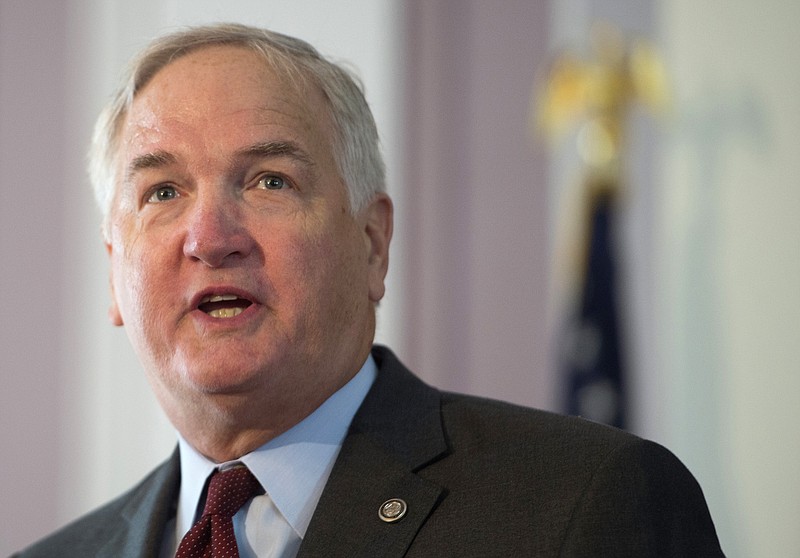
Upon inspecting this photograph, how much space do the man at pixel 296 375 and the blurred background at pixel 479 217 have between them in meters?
2.69

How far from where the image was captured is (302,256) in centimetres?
177

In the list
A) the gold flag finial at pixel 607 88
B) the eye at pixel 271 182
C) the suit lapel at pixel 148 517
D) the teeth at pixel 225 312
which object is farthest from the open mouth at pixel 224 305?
the gold flag finial at pixel 607 88

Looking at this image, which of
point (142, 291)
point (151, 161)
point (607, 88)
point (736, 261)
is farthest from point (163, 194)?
point (736, 261)

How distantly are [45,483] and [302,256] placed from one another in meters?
3.55

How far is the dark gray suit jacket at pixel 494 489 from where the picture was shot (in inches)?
60.1

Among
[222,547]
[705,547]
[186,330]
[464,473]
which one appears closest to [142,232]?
[186,330]

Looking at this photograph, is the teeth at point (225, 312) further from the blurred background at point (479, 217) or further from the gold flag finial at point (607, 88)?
the gold flag finial at point (607, 88)

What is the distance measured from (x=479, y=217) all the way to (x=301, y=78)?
3036 millimetres

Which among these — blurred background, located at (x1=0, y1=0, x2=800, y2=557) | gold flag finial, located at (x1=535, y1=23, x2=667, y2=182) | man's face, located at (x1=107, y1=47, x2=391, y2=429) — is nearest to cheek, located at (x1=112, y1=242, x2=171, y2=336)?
man's face, located at (x1=107, y1=47, x2=391, y2=429)

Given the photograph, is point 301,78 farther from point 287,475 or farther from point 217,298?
point 287,475

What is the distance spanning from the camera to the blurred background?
14.4 feet

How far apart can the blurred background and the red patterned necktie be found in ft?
9.17

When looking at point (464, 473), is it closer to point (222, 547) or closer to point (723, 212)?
point (222, 547)

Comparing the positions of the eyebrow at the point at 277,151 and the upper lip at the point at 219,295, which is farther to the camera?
the eyebrow at the point at 277,151
